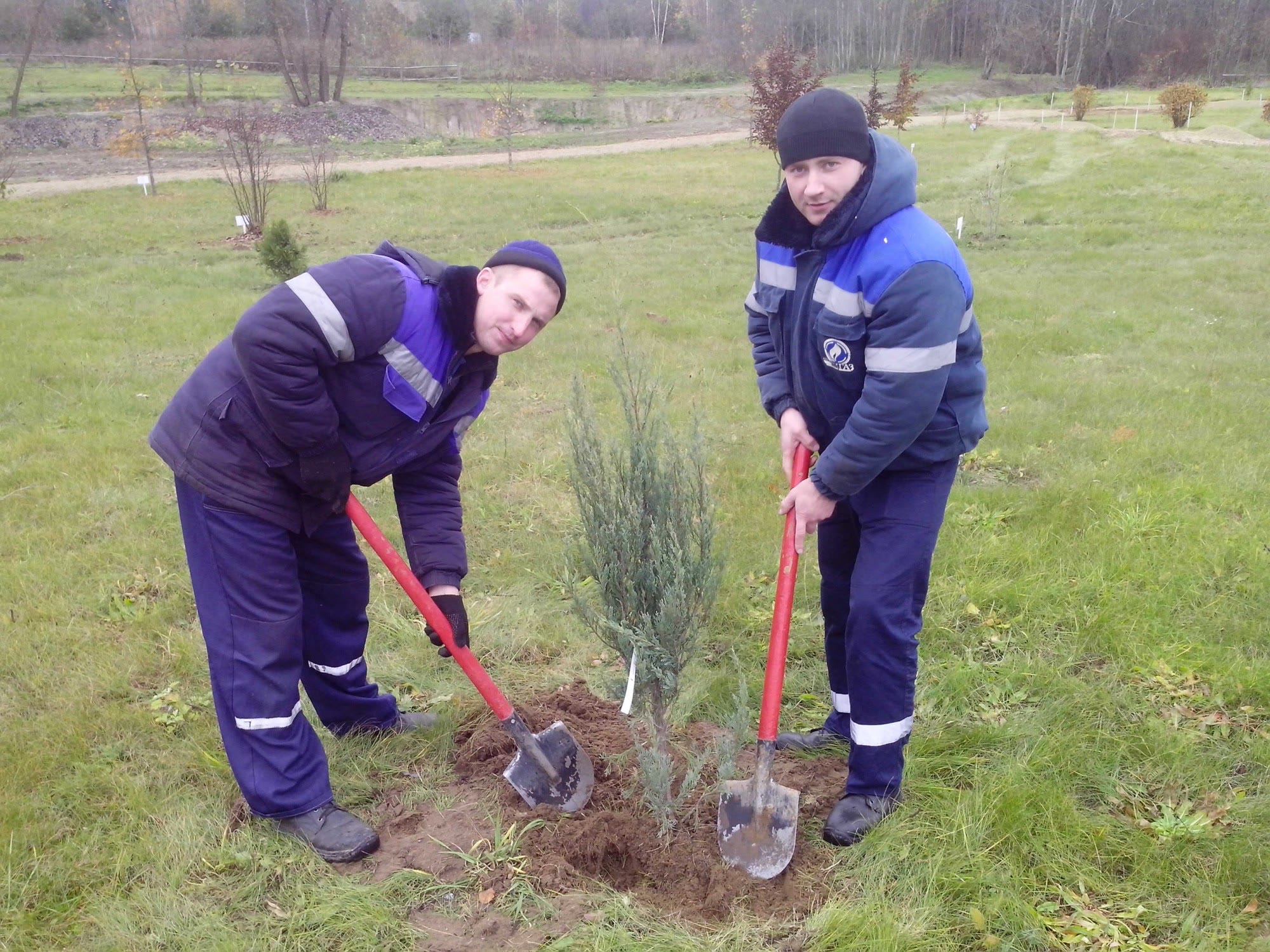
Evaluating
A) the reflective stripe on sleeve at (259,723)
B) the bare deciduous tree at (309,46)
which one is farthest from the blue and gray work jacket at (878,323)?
the bare deciduous tree at (309,46)

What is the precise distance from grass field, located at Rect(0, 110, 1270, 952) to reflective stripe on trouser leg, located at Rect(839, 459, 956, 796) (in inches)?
15.1

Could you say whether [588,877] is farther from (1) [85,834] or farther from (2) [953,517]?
(2) [953,517]

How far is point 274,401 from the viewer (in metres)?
2.49

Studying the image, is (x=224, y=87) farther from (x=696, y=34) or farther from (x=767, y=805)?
(x=767, y=805)

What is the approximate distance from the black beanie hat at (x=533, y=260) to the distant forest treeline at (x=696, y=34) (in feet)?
144

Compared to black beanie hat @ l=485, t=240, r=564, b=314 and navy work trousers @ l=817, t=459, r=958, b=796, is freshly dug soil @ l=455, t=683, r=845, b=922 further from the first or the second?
black beanie hat @ l=485, t=240, r=564, b=314

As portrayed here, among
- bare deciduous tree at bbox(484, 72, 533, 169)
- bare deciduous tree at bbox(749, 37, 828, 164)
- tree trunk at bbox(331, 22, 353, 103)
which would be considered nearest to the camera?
bare deciduous tree at bbox(749, 37, 828, 164)

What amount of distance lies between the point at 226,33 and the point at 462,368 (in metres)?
56.2

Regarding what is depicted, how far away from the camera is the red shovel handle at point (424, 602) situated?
2900 millimetres

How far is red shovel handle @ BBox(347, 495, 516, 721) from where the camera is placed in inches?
114

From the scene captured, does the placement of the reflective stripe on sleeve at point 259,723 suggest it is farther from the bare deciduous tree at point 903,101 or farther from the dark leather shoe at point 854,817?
the bare deciduous tree at point 903,101

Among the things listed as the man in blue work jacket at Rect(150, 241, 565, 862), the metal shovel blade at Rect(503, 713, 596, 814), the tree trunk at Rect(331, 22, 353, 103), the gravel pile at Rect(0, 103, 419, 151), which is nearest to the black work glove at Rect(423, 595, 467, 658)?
the man in blue work jacket at Rect(150, 241, 565, 862)

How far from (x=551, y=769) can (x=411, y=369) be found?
144cm

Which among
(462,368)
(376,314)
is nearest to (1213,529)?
(462,368)
